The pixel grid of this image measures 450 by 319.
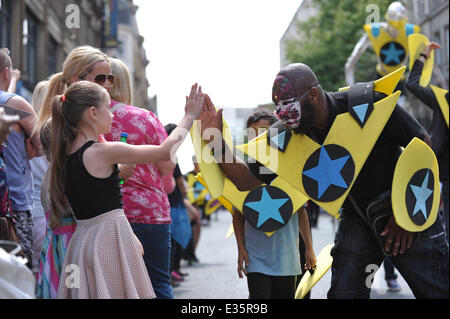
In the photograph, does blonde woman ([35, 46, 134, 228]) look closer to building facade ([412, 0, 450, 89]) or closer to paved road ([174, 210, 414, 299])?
paved road ([174, 210, 414, 299])

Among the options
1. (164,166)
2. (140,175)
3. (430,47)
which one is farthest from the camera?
(430,47)

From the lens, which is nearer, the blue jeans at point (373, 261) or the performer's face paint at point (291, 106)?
the blue jeans at point (373, 261)

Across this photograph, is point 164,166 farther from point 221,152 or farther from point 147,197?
point 221,152

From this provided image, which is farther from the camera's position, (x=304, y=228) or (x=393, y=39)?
(x=393, y=39)

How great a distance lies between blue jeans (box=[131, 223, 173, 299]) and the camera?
4008 millimetres

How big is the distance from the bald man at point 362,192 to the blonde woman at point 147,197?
51 centimetres

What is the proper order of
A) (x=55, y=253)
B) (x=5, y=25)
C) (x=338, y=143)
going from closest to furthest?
(x=55, y=253) < (x=338, y=143) < (x=5, y=25)

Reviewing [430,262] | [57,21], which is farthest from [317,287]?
[57,21]

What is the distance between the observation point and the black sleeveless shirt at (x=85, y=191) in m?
3.10

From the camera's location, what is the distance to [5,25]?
1680 cm

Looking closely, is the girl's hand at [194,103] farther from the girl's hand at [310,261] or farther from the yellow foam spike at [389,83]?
the girl's hand at [310,261]

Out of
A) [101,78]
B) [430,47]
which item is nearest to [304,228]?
[101,78]

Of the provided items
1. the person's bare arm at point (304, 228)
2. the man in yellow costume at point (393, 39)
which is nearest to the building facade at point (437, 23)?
the man in yellow costume at point (393, 39)

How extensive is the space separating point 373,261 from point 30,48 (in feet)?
61.2
